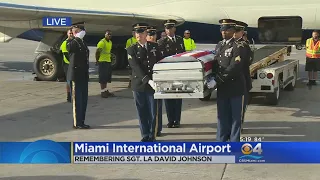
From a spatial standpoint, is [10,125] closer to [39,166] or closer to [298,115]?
[39,166]

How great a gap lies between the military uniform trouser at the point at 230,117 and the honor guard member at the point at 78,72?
267cm

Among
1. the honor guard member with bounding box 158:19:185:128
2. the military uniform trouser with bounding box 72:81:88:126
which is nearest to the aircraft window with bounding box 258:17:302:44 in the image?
the honor guard member with bounding box 158:19:185:128

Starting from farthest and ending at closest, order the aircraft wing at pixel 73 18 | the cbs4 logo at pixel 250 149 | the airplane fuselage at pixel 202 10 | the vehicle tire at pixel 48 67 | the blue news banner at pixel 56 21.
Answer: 1. the vehicle tire at pixel 48 67
2. the blue news banner at pixel 56 21
3. the aircraft wing at pixel 73 18
4. the airplane fuselage at pixel 202 10
5. the cbs4 logo at pixel 250 149

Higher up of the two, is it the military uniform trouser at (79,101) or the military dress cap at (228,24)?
the military dress cap at (228,24)

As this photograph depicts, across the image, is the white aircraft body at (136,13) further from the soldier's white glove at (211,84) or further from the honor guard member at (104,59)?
the soldier's white glove at (211,84)

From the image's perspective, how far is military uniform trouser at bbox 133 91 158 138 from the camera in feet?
22.5

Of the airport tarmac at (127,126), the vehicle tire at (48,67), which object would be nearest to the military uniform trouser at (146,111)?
the airport tarmac at (127,126)

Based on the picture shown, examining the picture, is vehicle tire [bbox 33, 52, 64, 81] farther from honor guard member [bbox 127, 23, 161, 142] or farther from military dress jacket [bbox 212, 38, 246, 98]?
military dress jacket [bbox 212, 38, 246, 98]

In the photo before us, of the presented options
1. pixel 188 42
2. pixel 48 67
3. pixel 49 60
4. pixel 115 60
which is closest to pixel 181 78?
pixel 188 42

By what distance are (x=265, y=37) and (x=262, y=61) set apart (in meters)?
2.32

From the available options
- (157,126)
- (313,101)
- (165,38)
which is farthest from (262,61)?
(157,126)

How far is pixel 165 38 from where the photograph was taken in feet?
26.3

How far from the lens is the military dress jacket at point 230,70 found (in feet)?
19.8

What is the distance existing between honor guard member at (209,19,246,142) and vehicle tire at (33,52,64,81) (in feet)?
28.0
